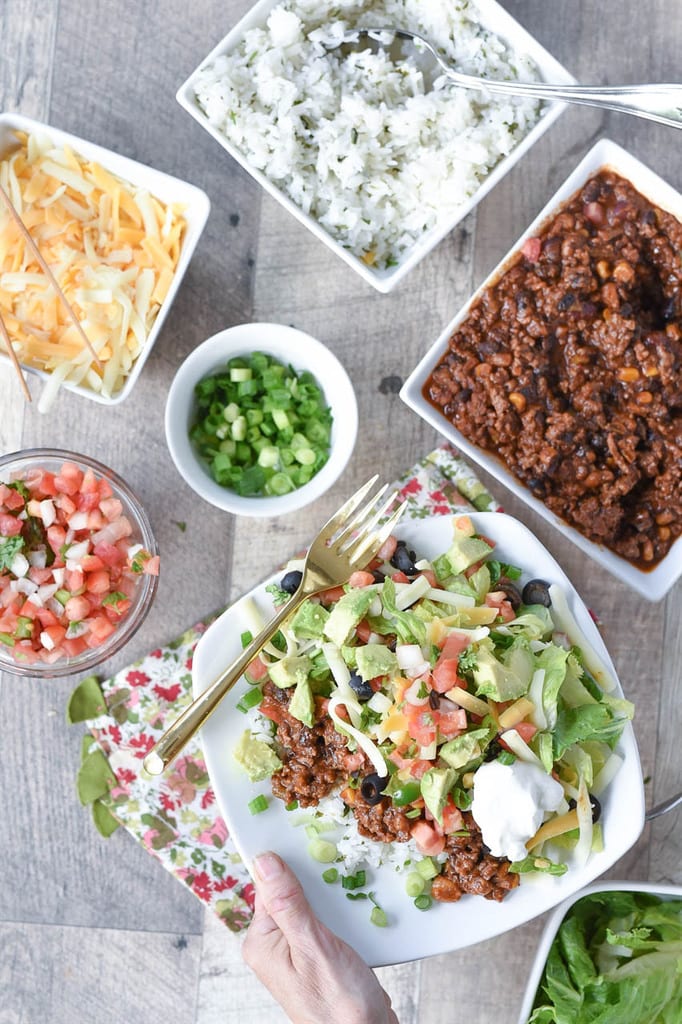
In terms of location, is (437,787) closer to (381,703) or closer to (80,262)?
(381,703)

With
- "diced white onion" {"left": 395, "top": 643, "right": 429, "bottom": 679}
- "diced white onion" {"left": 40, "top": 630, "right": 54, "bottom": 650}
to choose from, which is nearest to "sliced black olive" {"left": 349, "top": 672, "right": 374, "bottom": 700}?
"diced white onion" {"left": 395, "top": 643, "right": 429, "bottom": 679}

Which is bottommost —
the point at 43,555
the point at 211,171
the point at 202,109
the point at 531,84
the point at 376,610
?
the point at 43,555

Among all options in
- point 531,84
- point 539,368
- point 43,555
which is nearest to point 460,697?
point 539,368

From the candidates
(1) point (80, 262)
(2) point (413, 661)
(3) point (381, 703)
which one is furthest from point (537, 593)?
(1) point (80, 262)

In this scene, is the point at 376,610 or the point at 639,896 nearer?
the point at 376,610

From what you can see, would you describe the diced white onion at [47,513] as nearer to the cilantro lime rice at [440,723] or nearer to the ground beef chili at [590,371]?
the cilantro lime rice at [440,723]

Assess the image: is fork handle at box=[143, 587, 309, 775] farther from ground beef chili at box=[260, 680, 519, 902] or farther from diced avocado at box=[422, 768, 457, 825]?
diced avocado at box=[422, 768, 457, 825]

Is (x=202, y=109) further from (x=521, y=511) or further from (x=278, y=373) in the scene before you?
(x=521, y=511)

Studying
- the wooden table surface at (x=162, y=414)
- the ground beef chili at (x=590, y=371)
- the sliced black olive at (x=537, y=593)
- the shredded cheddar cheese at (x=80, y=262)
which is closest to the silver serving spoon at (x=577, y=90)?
the ground beef chili at (x=590, y=371)
